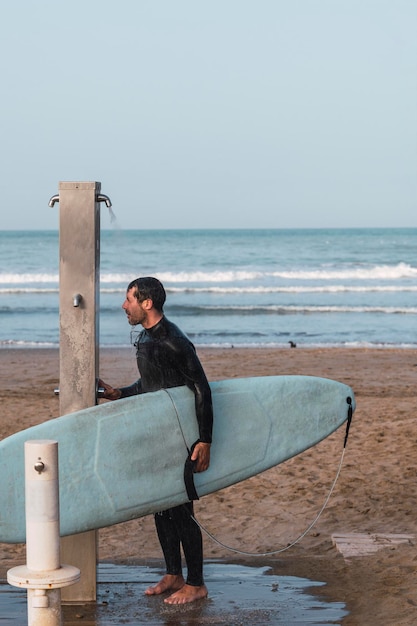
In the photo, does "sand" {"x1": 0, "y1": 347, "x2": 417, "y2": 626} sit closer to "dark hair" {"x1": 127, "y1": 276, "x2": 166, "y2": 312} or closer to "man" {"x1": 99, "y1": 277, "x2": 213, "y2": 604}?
"man" {"x1": 99, "y1": 277, "x2": 213, "y2": 604}

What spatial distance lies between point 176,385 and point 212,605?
0.96 metres

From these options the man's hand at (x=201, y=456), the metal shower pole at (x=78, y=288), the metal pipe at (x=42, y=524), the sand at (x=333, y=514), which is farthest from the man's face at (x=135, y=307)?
the sand at (x=333, y=514)

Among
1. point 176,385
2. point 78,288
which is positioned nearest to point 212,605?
point 176,385

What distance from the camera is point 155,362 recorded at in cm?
415

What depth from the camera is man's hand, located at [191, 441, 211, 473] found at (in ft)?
13.4

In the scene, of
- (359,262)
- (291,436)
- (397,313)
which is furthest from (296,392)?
(359,262)

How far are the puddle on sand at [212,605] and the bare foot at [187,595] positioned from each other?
1.1 inches

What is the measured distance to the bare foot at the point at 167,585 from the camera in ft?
14.1

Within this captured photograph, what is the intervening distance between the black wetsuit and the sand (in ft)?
2.05

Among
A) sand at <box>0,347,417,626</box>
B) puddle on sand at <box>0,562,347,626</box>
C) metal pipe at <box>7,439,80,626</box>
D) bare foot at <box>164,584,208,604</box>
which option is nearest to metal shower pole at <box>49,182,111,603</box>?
puddle on sand at <box>0,562,347,626</box>

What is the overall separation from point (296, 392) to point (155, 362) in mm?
737

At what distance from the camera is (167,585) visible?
432 cm

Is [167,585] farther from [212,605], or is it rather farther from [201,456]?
[201,456]

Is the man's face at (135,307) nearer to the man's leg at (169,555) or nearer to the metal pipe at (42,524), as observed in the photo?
the man's leg at (169,555)
